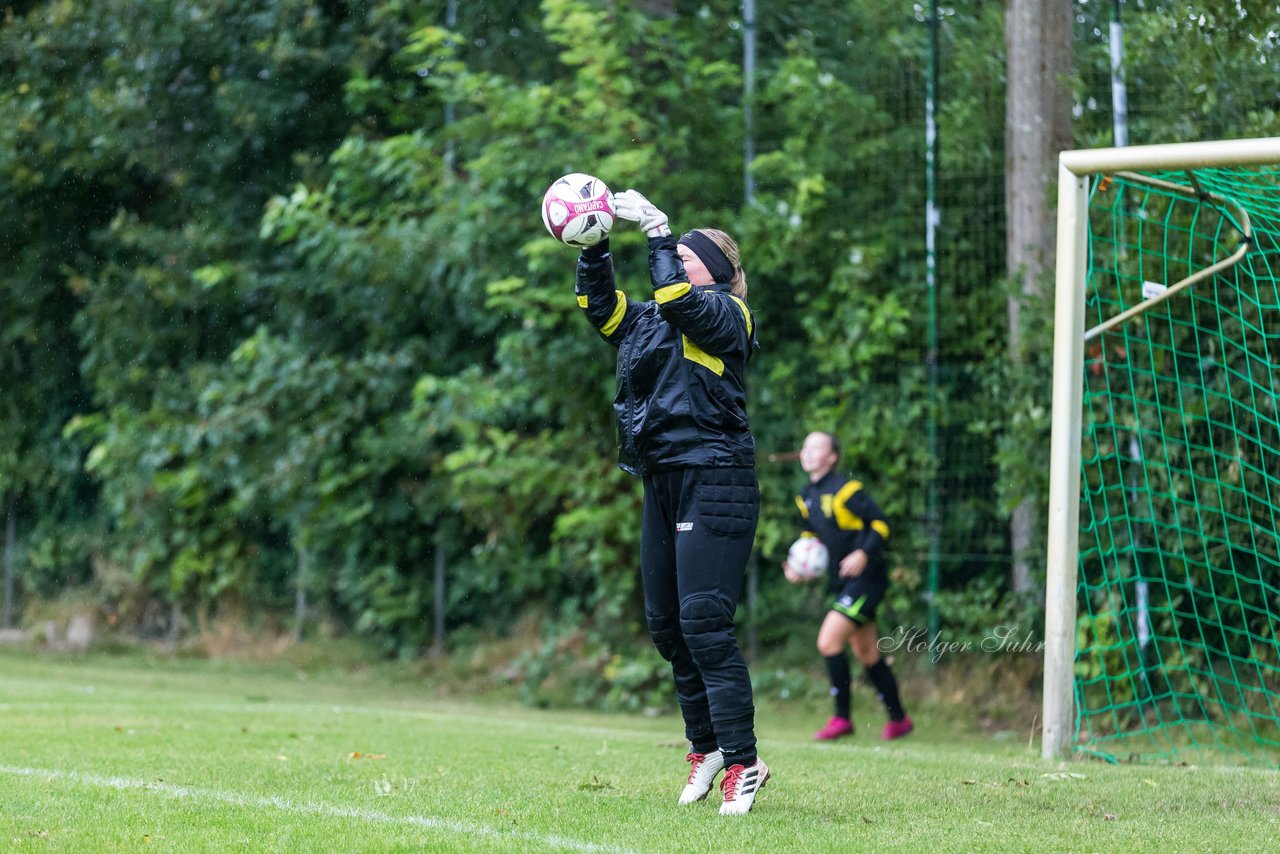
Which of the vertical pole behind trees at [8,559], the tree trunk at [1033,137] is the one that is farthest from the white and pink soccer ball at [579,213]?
the vertical pole behind trees at [8,559]

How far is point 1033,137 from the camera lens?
1038 cm

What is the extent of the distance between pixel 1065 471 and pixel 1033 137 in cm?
392

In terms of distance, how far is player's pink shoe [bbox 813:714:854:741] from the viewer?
945 cm

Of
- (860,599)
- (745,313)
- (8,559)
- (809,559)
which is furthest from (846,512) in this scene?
(8,559)

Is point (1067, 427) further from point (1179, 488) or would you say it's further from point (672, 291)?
point (672, 291)

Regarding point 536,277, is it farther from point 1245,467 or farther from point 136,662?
point 136,662

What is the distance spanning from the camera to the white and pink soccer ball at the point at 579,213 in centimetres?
492

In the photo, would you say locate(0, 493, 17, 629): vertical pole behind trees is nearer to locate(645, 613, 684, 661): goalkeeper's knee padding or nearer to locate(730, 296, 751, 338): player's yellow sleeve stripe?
locate(645, 613, 684, 661): goalkeeper's knee padding

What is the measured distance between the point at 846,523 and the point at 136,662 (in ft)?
30.7

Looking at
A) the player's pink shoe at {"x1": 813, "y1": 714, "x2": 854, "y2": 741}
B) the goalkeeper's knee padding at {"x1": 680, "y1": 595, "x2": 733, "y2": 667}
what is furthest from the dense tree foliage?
the goalkeeper's knee padding at {"x1": 680, "y1": 595, "x2": 733, "y2": 667}

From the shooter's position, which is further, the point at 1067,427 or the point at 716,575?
the point at 1067,427

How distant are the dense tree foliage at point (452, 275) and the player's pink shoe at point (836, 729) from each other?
1.56 meters

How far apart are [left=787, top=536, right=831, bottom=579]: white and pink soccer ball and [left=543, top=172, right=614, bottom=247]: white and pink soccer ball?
499cm

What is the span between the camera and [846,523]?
9594mm
